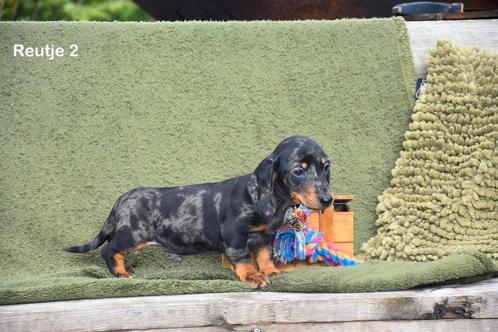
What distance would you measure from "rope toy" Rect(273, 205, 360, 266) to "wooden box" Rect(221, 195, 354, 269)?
0.23ft

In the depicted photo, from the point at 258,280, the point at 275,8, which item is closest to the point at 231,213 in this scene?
the point at 258,280

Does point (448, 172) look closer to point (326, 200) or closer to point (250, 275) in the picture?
point (326, 200)

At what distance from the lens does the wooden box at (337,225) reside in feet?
11.3

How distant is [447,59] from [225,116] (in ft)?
3.23

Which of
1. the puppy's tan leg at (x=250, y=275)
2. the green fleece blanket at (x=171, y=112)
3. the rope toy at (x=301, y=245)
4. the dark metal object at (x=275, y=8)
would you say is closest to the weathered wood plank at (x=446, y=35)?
the green fleece blanket at (x=171, y=112)

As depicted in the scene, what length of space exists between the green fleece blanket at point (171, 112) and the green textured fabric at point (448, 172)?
5.2 inches

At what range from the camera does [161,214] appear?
3332 mm

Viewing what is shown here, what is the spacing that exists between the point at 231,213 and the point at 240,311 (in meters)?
0.47

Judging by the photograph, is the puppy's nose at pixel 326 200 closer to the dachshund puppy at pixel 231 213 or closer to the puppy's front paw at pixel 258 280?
the dachshund puppy at pixel 231 213

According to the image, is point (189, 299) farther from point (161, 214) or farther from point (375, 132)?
point (375, 132)

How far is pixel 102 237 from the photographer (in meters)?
3.45

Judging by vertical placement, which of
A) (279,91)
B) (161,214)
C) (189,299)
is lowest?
(189,299)

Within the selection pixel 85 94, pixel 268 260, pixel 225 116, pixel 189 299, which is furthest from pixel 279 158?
pixel 85 94

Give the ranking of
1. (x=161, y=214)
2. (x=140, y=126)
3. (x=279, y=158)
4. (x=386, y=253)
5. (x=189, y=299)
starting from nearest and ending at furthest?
(x=189, y=299)
(x=279, y=158)
(x=161, y=214)
(x=386, y=253)
(x=140, y=126)
